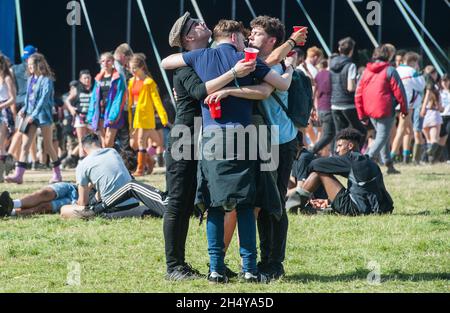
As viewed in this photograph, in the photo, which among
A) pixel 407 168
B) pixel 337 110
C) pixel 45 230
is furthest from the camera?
pixel 407 168

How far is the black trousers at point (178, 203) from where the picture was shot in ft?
20.9

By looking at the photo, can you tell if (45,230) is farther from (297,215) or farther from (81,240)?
(297,215)

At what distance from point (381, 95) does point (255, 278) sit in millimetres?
7627

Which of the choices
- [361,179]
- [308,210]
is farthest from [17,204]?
A: [361,179]

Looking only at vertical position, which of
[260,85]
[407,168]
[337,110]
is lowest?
[407,168]

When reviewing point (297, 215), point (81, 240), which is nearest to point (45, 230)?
point (81, 240)

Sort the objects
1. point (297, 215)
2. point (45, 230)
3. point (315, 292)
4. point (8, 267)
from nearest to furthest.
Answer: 1. point (315, 292)
2. point (8, 267)
3. point (45, 230)
4. point (297, 215)

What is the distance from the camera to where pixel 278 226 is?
659cm

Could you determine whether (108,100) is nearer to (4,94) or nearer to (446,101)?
(4,94)

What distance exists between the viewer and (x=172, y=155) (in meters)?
6.36

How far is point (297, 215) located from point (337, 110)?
187 inches

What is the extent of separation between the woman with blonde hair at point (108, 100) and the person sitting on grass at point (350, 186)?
517 cm

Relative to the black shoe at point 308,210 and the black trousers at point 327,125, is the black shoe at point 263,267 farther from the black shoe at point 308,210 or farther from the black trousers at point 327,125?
the black trousers at point 327,125

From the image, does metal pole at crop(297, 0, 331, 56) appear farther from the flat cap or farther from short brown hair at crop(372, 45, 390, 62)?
the flat cap
